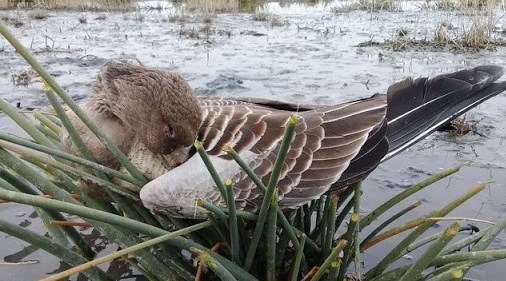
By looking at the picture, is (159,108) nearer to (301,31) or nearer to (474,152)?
(474,152)

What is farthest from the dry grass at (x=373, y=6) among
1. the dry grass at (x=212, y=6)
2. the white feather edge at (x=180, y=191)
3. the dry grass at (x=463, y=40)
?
the white feather edge at (x=180, y=191)

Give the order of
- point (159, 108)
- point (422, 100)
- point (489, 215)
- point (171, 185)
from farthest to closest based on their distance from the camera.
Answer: point (489, 215)
point (422, 100)
point (159, 108)
point (171, 185)

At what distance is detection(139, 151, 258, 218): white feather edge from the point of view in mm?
2299

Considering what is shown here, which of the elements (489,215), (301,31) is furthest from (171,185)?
(301,31)

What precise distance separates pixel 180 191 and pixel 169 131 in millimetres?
431

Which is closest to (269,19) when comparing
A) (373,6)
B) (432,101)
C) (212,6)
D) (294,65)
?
(212,6)

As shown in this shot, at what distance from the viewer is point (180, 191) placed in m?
2.35

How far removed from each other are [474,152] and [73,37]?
9487 mm

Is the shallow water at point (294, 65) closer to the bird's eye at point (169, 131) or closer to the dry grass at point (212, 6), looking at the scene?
the dry grass at point (212, 6)

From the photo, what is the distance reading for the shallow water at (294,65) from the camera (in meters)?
4.22

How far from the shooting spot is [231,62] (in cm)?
907

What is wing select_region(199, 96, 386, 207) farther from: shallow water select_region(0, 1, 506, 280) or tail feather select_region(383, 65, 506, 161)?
shallow water select_region(0, 1, 506, 280)

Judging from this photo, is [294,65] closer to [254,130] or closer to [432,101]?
[432,101]

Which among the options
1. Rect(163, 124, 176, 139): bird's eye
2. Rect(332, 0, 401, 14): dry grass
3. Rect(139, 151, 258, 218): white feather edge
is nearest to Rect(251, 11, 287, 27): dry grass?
Rect(332, 0, 401, 14): dry grass
